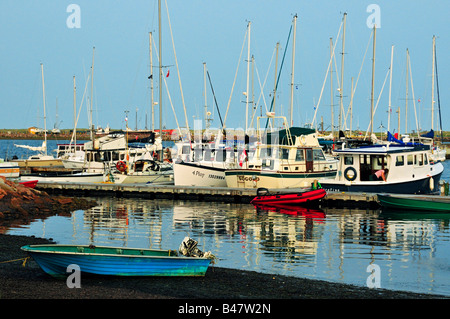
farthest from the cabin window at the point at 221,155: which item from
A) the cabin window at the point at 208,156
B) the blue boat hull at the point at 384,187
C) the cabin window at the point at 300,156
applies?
the blue boat hull at the point at 384,187

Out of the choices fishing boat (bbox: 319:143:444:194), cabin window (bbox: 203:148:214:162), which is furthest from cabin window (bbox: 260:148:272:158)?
cabin window (bbox: 203:148:214:162)

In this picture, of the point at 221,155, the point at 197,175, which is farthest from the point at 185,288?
the point at 221,155

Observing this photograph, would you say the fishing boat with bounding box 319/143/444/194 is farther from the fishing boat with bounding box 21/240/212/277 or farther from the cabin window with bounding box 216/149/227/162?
the fishing boat with bounding box 21/240/212/277

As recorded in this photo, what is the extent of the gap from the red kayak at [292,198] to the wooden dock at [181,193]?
144 centimetres

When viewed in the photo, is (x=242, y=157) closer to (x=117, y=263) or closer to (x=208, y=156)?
(x=208, y=156)

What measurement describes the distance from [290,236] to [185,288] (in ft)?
36.2

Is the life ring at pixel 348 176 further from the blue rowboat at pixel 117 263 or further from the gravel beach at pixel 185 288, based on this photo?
the blue rowboat at pixel 117 263

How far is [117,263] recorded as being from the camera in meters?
15.5

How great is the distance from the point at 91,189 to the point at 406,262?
25.8 meters

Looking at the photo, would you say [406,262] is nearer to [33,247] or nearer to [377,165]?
[33,247]

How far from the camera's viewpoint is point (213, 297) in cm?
1422

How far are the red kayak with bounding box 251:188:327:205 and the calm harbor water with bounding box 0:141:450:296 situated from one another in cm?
76

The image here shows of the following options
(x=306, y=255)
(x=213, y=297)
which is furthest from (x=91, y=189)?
(x=213, y=297)

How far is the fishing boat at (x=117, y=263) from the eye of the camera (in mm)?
15305
